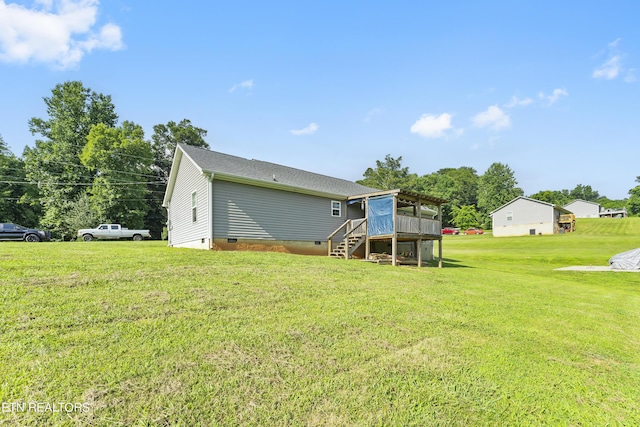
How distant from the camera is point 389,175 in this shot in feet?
218

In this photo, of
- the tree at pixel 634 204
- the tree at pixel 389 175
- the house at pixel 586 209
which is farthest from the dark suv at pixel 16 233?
the tree at pixel 634 204

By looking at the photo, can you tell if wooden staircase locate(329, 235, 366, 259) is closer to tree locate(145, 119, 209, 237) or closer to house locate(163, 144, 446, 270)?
house locate(163, 144, 446, 270)

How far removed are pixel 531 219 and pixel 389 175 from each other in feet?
94.9

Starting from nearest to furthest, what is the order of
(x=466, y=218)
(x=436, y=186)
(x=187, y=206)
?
1. (x=187, y=206)
2. (x=466, y=218)
3. (x=436, y=186)

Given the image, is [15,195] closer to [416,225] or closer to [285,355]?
[416,225]

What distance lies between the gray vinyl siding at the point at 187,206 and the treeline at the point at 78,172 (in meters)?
17.7

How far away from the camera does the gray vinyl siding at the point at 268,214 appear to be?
13.0 metres

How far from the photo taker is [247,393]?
9.61ft

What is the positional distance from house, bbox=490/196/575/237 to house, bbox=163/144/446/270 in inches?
1374

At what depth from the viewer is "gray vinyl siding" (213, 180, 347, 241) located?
510 inches

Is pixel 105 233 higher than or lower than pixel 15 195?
lower

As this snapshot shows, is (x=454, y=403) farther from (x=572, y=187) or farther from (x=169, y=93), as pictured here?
(x=572, y=187)

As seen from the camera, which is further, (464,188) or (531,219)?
(464,188)

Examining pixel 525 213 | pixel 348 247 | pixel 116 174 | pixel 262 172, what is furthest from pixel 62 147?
pixel 525 213
